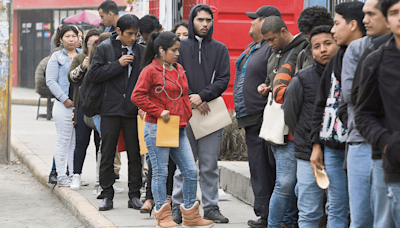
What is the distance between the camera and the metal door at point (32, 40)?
28219mm

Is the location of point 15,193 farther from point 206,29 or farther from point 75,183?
point 206,29

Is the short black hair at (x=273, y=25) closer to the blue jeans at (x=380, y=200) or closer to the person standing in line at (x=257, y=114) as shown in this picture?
the person standing in line at (x=257, y=114)

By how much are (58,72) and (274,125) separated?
370 cm

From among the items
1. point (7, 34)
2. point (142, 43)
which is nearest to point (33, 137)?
point (7, 34)

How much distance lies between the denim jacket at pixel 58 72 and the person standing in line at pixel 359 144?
4.53 meters

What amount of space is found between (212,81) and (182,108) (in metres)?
0.56

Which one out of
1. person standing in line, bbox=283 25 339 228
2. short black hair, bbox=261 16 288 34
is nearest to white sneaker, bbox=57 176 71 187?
short black hair, bbox=261 16 288 34

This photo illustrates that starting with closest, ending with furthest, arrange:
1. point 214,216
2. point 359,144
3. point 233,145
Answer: point 359,144
point 214,216
point 233,145

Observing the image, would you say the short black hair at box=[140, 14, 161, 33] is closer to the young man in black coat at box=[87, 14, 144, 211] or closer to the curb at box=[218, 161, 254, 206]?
the young man in black coat at box=[87, 14, 144, 211]

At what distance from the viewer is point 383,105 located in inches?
111

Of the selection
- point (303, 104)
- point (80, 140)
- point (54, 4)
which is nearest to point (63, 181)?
point (80, 140)

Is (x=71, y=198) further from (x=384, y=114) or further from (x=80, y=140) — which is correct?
(x=384, y=114)

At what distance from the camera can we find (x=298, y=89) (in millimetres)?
3910

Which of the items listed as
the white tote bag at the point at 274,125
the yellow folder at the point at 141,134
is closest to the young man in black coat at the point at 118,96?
the yellow folder at the point at 141,134
